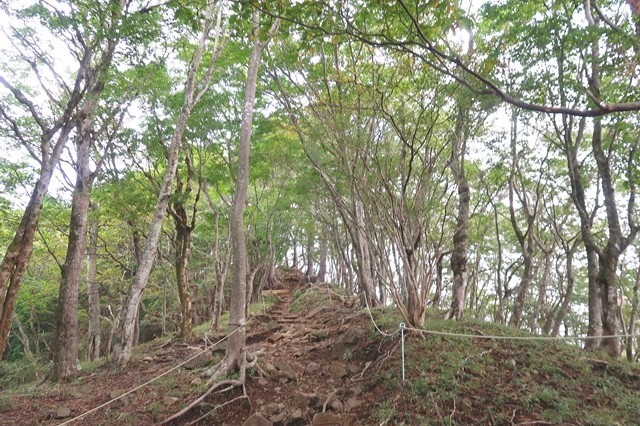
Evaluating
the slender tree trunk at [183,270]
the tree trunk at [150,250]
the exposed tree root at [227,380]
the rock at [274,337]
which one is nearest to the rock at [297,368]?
the exposed tree root at [227,380]

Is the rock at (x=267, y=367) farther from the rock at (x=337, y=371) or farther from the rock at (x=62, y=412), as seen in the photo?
the rock at (x=62, y=412)

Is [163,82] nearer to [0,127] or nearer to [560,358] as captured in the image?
[0,127]

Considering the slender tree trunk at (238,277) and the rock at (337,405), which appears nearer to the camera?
the rock at (337,405)

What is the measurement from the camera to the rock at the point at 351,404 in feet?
17.1

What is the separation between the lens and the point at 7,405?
5.90 metres

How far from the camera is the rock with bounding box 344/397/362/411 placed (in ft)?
17.1

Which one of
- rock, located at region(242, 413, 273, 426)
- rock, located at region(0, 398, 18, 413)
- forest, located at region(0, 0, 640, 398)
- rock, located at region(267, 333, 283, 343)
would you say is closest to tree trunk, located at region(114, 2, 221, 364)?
forest, located at region(0, 0, 640, 398)

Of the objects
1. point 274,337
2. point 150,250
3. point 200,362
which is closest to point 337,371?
point 200,362

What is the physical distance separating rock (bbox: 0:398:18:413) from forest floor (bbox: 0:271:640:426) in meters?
0.03

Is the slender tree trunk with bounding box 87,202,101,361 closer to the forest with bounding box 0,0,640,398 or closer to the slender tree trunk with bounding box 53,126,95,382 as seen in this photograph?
the forest with bounding box 0,0,640,398

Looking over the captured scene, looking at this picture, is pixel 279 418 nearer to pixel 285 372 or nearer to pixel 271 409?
pixel 271 409

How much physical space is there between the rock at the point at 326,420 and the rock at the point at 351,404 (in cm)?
39

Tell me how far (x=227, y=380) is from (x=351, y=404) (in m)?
2.02

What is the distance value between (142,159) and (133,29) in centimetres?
476
